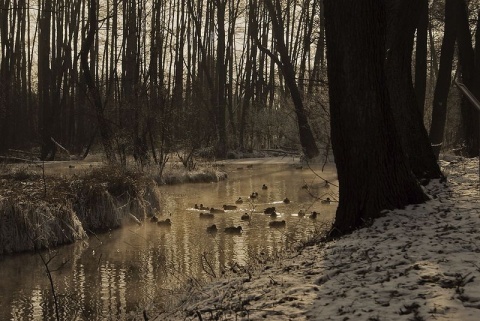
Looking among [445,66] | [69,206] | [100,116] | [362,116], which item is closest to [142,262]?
[69,206]

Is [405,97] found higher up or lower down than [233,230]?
higher up

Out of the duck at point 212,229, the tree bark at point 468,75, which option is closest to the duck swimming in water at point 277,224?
the duck at point 212,229

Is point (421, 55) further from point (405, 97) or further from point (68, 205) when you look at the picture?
point (68, 205)

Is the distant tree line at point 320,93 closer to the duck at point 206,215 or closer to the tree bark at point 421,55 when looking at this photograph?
the tree bark at point 421,55

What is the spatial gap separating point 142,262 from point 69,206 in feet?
6.95

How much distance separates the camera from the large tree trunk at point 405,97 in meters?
8.13

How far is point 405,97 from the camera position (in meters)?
8.20

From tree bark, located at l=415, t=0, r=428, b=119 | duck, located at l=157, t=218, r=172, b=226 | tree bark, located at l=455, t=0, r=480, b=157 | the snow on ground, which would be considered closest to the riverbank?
duck, located at l=157, t=218, r=172, b=226

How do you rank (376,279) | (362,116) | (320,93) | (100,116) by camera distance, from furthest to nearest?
(320,93) → (100,116) → (362,116) → (376,279)

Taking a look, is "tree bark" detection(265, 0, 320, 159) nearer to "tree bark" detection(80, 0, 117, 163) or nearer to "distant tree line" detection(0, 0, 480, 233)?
"distant tree line" detection(0, 0, 480, 233)

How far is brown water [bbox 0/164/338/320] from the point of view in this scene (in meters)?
6.05

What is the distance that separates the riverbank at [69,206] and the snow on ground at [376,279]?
13.7ft

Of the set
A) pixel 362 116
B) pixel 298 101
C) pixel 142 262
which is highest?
pixel 298 101

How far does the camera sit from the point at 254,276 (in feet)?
17.7
